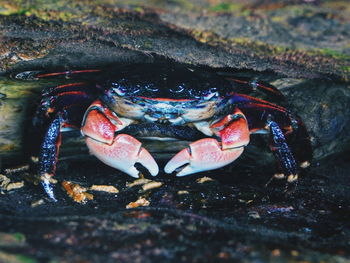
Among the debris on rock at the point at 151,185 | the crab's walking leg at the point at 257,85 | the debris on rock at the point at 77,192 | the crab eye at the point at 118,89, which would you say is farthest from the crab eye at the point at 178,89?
the debris on rock at the point at 77,192

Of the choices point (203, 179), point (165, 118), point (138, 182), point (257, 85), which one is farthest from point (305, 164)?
point (138, 182)

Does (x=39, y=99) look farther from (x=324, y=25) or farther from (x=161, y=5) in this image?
(x=324, y=25)

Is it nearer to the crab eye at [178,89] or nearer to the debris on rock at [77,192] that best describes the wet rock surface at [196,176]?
the debris on rock at [77,192]

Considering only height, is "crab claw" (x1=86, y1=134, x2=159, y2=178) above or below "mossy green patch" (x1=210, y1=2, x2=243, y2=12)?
below

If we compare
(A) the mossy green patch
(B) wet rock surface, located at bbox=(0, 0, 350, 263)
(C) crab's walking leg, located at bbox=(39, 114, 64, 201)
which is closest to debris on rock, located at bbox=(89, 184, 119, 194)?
(B) wet rock surface, located at bbox=(0, 0, 350, 263)

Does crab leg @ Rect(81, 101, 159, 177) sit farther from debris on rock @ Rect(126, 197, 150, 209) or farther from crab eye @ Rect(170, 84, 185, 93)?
crab eye @ Rect(170, 84, 185, 93)

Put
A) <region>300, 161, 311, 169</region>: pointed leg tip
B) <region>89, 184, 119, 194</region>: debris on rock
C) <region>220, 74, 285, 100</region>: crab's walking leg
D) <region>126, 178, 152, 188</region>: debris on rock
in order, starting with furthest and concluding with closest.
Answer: <region>300, 161, 311, 169</region>: pointed leg tip
<region>220, 74, 285, 100</region>: crab's walking leg
<region>126, 178, 152, 188</region>: debris on rock
<region>89, 184, 119, 194</region>: debris on rock

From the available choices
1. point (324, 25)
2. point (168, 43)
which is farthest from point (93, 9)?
point (324, 25)
